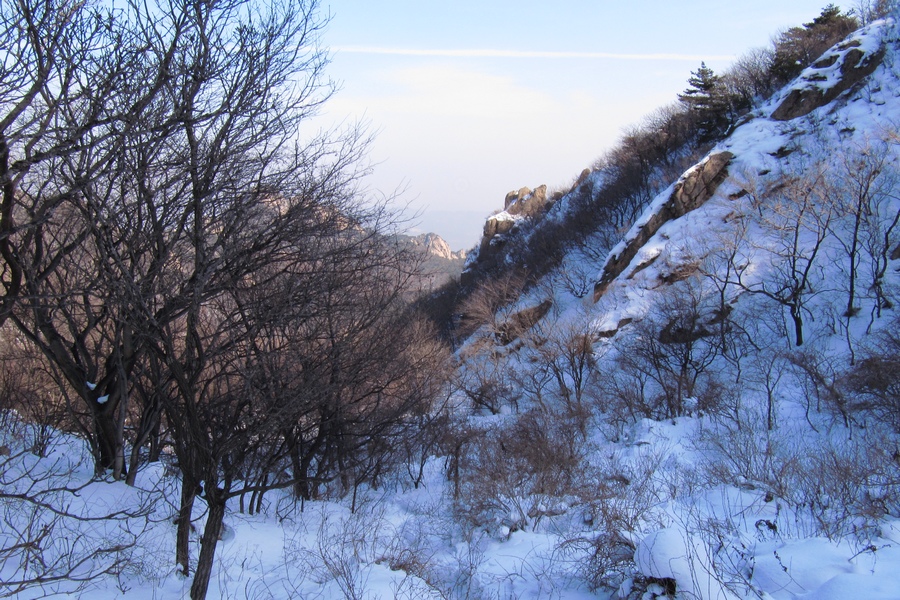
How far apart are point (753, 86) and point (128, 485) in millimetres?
42887

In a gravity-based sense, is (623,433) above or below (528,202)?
below

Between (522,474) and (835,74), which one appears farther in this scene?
(835,74)

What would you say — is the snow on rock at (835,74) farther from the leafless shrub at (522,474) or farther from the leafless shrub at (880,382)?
the leafless shrub at (522,474)

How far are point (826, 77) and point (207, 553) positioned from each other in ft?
106

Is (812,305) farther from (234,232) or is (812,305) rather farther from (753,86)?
(753,86)

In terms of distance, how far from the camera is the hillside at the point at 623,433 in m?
4.38

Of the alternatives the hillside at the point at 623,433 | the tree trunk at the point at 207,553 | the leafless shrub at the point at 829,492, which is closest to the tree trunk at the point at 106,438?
the hillside at the point at 623,433

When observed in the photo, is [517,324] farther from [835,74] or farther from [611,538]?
[611,538]

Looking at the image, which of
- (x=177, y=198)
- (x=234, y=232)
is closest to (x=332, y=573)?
(x=234, y=232)

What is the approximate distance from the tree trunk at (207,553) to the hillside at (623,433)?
0.14 ft

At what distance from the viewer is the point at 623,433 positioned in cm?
1781

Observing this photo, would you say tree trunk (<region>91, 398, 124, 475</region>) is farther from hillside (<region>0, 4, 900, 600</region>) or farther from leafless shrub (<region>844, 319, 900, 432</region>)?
leafless shrub (<region>844, 319, 900, 432</region>)

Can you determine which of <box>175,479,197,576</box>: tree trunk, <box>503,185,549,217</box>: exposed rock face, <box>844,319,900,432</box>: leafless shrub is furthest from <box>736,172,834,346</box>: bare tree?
<box>503,185,549,217</box>: exposed rock face

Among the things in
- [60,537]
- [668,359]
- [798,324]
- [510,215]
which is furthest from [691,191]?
[510,215]
